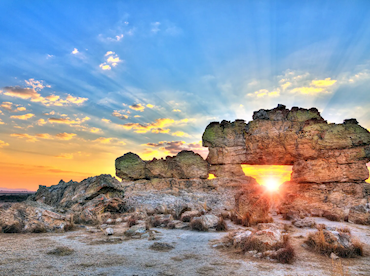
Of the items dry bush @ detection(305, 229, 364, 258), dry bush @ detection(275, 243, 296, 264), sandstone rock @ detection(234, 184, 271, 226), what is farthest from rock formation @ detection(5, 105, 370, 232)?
dry bush @ detection(275, 243, 296, 264)

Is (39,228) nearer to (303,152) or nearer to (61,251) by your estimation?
(61,251)

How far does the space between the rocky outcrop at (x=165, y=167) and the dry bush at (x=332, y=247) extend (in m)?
17.1

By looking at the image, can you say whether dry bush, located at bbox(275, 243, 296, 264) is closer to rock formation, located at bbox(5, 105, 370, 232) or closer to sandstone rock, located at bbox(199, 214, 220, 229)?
sandstone rock, located at bbox(199, 214, 220, 229)

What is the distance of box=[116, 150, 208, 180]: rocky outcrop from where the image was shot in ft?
77.6

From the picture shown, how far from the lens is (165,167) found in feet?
78.7

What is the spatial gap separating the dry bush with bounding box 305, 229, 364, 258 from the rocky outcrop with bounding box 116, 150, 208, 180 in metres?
17.1

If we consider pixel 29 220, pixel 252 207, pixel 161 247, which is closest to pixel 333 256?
pixel 161 247

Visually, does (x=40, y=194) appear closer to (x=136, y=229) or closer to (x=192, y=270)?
(x=136, y=229)

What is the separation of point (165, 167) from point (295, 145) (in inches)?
561

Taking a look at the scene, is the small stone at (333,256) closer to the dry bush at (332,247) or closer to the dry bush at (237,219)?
the dry bush at (332,247)

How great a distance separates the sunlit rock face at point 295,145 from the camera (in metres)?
21.5

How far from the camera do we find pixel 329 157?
2197 cm

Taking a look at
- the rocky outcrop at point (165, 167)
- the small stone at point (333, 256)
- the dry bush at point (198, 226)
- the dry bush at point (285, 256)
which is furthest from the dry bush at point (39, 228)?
the rocky outcrop at point (165, 167)

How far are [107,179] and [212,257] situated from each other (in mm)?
12085
